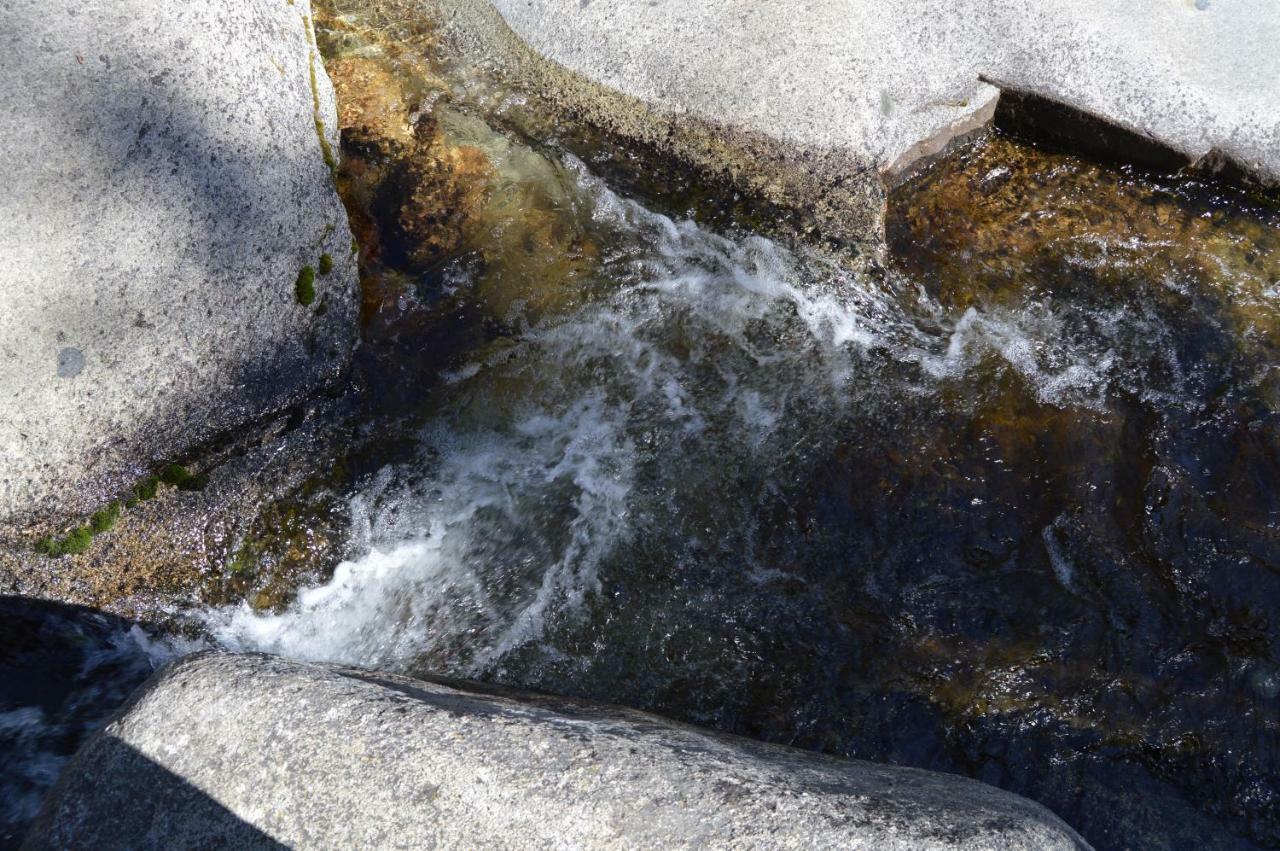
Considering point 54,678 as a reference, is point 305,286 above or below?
above

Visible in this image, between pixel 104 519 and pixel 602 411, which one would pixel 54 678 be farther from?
pixel 602 411

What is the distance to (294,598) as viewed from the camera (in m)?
3.04

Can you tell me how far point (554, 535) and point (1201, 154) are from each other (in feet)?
9.85

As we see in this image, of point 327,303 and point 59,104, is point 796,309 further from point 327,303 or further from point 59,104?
point 59,104

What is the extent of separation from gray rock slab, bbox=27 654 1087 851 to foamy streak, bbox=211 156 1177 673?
0.91 meters

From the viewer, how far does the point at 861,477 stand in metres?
3.25

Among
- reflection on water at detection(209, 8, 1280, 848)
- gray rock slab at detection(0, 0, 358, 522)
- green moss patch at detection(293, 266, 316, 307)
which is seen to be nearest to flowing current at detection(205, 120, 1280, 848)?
reflection on water at detection(209, 8, 1280, 848)

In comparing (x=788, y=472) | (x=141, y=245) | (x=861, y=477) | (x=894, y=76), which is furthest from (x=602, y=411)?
(x=894, y=76)

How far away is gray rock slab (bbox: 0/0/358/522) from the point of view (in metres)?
2.81

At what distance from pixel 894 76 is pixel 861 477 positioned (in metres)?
1.70

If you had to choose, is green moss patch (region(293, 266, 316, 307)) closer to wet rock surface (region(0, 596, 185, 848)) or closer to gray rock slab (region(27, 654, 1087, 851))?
wet rock surface (region(0, 596, 185, 848))

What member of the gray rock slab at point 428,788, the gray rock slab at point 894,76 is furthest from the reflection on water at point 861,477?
the gray rock slab at point 428,788

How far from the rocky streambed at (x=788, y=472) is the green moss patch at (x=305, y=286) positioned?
0.89ft

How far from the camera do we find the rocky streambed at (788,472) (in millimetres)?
2857
